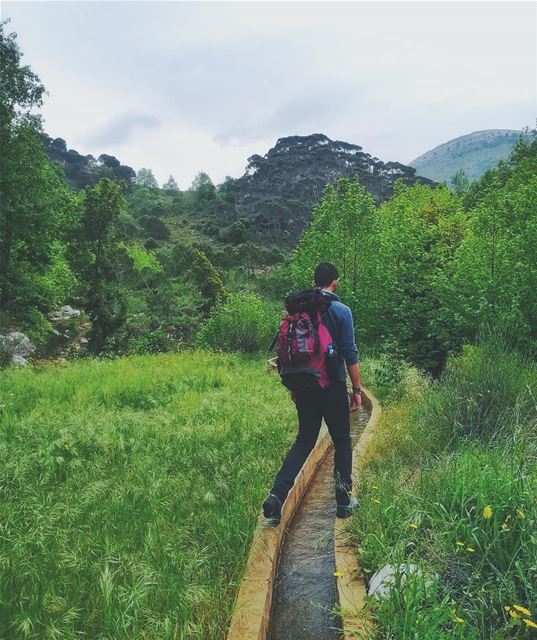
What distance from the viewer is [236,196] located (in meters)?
95.6

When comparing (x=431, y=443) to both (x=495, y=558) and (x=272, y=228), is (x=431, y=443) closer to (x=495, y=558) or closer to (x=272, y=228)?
(x=495, y=558)

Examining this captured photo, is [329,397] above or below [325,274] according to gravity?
below

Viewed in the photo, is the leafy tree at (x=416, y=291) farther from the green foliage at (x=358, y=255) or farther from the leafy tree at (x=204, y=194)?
the leafy tree at (x=204, y=194)

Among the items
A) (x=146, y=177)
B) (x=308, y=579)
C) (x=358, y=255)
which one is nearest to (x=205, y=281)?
(x=358, y=255)

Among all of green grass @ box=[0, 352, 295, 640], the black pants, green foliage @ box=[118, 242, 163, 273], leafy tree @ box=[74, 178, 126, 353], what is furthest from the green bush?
green foliage @ box=[118, 242, 163, 273]

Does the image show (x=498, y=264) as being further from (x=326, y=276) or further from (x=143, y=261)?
(x=143, y=261)

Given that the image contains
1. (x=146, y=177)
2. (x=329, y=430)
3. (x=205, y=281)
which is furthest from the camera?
(x=146, y=177)

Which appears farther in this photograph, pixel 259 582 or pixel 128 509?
pixel 128 509

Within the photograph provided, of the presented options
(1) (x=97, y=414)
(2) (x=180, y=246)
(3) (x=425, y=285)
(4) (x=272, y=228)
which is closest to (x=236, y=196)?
(4) (x=272, y=228)

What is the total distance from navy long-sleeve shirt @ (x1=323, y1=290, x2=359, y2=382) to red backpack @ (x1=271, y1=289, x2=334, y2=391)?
91mm

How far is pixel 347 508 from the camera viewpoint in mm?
4000

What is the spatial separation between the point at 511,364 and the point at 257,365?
31.7 feet

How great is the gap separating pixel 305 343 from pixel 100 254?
22.0 meters

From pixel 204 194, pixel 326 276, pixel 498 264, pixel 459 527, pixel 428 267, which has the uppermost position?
pixel 204 194
